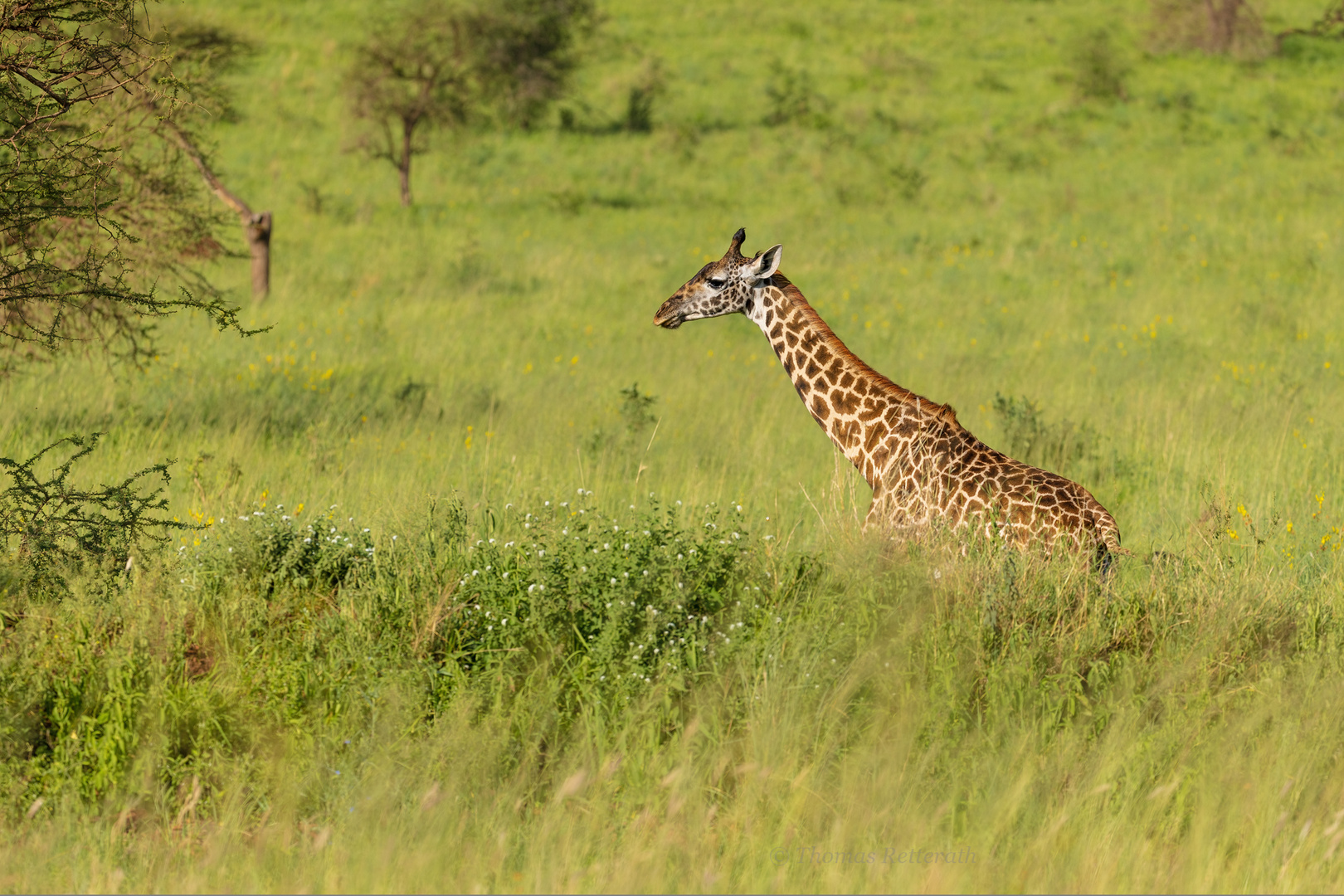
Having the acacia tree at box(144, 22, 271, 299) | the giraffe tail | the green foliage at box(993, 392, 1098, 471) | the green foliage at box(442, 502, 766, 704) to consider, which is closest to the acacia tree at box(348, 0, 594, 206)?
the acacia tree at box(144, 22, 271, 299)

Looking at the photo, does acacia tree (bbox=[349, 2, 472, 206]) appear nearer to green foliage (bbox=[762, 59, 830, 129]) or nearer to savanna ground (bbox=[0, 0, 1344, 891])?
green foliage (bbox=[762, 59, 830, 129])

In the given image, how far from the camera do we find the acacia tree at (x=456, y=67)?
1081 inches

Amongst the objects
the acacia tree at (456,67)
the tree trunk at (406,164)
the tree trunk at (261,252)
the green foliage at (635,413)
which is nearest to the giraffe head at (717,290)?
the green foliage at (635,413)

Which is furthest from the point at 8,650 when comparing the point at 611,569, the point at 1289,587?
the point at 1289,587

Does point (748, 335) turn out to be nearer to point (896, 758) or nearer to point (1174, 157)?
point (896, 758)

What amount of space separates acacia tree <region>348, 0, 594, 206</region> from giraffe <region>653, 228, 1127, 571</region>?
19.5m

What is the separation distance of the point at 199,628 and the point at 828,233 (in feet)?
62.2

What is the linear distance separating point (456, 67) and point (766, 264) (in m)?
24.2

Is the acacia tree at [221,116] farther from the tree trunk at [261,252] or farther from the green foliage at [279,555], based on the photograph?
the green foliage at [279,555]

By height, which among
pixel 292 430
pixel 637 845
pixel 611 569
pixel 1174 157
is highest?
pixel 1174 157

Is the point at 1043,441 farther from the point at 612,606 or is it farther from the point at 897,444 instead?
the point at 612,606

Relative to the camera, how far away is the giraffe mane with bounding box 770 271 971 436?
6719 millimetres

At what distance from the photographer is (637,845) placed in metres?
3.98

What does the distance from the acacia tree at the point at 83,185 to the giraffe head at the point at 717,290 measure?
2.49 meters
